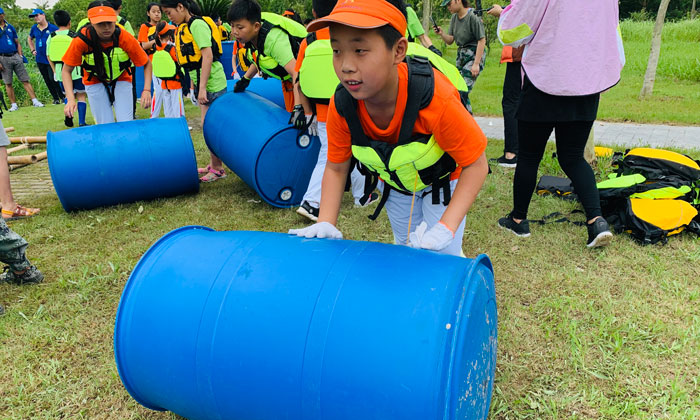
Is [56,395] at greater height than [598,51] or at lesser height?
lesser

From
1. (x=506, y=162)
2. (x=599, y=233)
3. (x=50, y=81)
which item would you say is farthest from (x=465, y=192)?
(x=50, y=81)

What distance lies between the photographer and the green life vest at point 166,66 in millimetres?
5777

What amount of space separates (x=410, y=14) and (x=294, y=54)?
1374 millimetres

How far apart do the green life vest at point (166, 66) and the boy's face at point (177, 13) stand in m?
0.65

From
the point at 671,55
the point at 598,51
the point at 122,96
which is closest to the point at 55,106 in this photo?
the point at 122,96

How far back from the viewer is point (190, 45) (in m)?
5.16

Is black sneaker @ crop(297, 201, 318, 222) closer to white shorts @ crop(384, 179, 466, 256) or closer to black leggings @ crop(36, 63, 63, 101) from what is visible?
white shorts @ crop(384, 179, 466, 256)

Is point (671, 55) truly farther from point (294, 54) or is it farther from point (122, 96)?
point (122, 96)

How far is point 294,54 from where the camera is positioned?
423 centimetres

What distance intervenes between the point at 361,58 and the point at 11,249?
2.64 m

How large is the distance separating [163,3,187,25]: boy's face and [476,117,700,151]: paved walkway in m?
4.26

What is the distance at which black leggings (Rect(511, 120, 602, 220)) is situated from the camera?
322cm

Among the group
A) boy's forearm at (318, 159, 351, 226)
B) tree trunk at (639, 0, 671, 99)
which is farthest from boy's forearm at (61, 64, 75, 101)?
tree trunk at (639, 0, 671, 99)

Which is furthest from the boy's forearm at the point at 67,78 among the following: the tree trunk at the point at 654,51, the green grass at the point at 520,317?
the tree trunk at the point at 654,51
